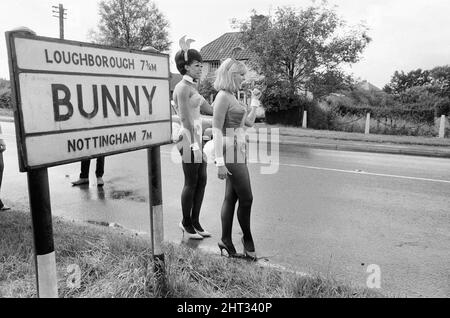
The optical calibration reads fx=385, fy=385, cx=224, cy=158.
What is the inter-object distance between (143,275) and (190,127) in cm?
177

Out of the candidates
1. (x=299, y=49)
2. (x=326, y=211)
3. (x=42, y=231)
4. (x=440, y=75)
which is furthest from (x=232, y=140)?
(x=440, y=75)

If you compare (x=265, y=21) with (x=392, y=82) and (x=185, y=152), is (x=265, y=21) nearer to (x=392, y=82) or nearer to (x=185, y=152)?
(x=185, y=152)

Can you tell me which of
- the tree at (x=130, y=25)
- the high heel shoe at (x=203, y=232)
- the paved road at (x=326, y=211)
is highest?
the tree at (x=130, y=25)

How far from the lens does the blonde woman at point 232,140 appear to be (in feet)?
11.6

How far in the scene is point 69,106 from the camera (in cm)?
204

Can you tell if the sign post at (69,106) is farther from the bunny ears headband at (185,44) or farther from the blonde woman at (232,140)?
the bunny ears headband at (185,44)

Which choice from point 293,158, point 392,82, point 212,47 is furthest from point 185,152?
point 392,82

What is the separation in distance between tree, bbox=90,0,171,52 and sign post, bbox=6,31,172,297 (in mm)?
47599

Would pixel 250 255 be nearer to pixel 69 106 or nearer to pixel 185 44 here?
pixel 185 44

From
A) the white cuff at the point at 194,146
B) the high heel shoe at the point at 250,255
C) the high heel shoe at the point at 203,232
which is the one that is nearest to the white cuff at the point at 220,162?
the white cuff at the point at 194,146

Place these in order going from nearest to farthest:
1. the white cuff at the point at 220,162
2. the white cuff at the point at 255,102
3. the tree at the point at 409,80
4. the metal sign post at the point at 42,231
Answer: the metal sign post at the point at 42,231
the white cuff at the point at 220,162
the white cuff at the point at 255,102
the tree at the point at 409,80

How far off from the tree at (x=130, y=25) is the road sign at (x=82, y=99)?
47.5 m

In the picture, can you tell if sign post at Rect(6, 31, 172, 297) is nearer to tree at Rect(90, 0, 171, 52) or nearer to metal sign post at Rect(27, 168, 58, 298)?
metal sign post at Rect(27, 168, 58, 298)

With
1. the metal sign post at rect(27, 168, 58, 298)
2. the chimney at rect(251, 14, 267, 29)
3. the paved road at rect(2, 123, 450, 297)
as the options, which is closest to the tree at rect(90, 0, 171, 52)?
the chimney at rect(251, 14, 267, 29)
